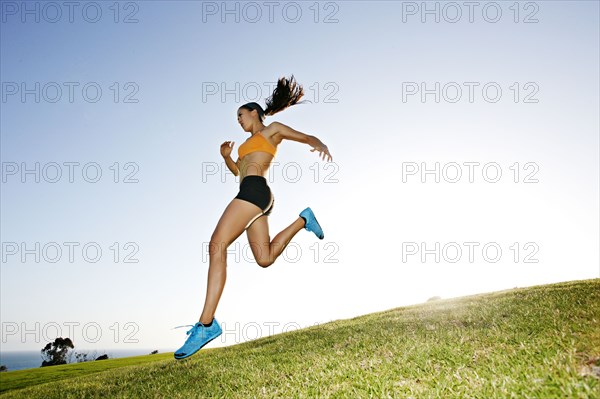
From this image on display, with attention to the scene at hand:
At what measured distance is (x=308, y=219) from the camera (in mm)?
6496

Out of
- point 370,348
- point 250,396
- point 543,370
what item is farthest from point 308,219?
point 543,370

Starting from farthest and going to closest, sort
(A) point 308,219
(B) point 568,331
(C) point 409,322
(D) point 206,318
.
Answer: (C) point 409,322
(A) point 308,219
(D) point 206,318
(B) point 568,331

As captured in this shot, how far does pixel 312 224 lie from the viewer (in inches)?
256

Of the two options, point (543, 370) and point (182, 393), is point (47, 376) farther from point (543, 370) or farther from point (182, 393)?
point (543, 370)

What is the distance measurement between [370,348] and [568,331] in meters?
2.60

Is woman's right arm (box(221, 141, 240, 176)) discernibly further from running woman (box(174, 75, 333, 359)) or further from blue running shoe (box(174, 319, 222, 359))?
blue running shoe (box(174, 319, 222, 359))

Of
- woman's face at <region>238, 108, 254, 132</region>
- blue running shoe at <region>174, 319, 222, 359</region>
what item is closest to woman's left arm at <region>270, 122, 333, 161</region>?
woman's face at <region>238, 108, 254, 132</region>

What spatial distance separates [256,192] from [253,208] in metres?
0.23

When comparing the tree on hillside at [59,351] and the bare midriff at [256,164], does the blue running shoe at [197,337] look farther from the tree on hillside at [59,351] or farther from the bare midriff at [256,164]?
the tree on hillside at [59,351]

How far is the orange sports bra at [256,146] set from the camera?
569 centimetres

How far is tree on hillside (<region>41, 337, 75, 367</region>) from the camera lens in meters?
47.8

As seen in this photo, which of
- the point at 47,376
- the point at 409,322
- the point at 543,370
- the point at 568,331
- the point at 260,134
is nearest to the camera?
the point at 543,370

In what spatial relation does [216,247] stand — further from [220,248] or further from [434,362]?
[434,362]

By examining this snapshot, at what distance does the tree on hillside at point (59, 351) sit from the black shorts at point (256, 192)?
53986 millimetres
